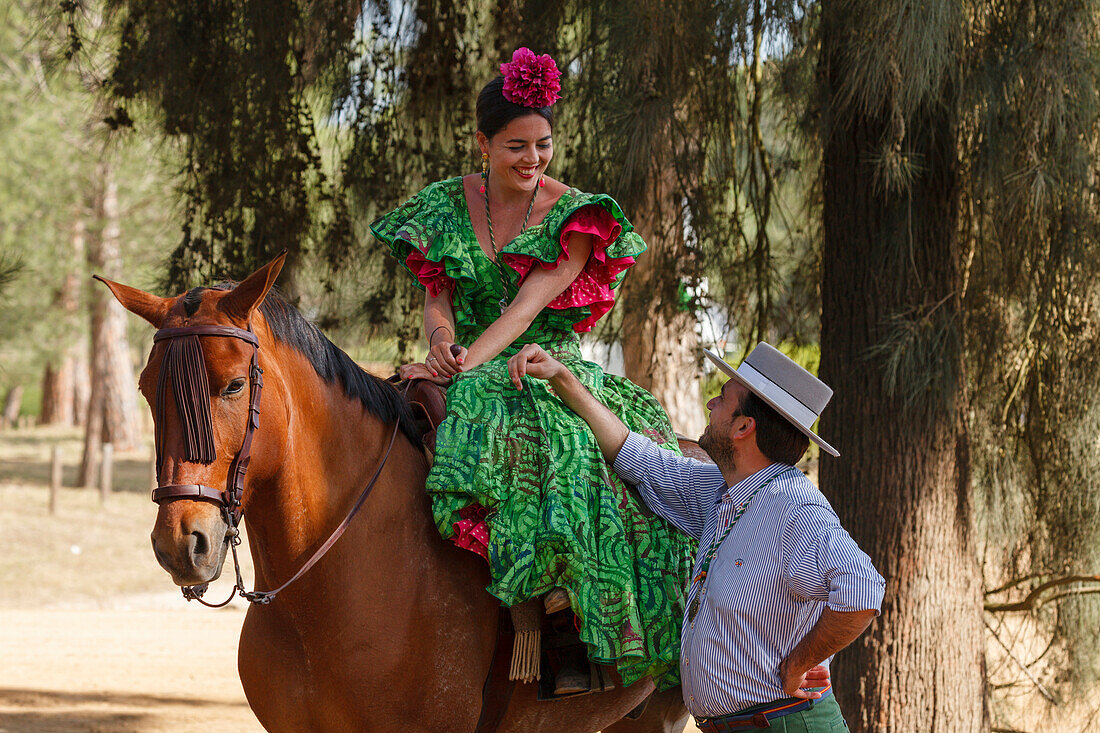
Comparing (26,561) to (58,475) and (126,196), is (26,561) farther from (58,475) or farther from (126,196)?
(126,196)

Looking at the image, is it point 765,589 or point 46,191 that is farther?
point 46,191

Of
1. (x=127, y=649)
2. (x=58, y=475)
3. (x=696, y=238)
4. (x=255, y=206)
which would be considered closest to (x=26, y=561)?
(x=58, y=475)

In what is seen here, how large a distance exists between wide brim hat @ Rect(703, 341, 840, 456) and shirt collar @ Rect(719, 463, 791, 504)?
0.36ft

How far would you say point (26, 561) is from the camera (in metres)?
12.3

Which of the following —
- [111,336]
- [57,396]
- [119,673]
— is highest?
[111,336]

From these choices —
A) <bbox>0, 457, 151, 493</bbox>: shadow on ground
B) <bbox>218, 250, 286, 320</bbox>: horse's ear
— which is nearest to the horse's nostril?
<bbox>218, 250, 286, 320</bbox>: horse's ear

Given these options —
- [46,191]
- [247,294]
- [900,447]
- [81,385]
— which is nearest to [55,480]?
[46,191]

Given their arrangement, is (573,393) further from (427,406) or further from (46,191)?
(46,191)

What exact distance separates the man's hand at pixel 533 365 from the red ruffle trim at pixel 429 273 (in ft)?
1.51

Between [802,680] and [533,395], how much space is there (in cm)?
106

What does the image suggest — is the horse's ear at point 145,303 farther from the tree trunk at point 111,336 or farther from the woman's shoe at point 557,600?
the tree trunk at point 111,336

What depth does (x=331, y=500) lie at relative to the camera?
2.59 m

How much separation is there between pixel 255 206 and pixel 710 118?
2.23 m

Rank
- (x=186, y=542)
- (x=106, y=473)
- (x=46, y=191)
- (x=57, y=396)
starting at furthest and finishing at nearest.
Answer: (x=57, y=396)
(x=46, y=191)
(x=106, y=473)
(x=186, y=542)
